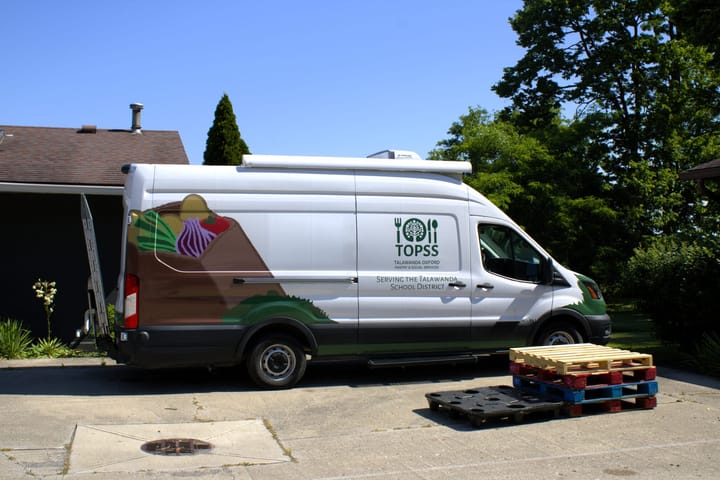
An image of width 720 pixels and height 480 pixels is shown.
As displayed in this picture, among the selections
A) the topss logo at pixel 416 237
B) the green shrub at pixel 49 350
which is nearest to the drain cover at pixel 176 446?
the topss logo at pixel 416 237

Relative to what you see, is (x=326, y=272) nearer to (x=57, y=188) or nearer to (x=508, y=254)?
(x=508, y=254)

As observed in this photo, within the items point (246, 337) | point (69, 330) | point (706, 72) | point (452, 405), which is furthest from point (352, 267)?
point (706, 72)

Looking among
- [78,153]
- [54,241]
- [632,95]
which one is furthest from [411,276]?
[632,95]

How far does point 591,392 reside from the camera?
852 centimetres

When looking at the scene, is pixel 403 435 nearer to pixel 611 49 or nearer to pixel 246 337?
pixel 246 337

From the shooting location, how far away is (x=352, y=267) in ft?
31.4

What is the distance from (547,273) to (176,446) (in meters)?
5.65

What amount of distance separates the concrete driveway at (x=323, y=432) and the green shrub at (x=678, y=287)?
47.2 inches

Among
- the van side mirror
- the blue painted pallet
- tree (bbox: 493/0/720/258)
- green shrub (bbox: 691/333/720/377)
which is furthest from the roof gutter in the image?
tree (bbox: 493/0/720/258)

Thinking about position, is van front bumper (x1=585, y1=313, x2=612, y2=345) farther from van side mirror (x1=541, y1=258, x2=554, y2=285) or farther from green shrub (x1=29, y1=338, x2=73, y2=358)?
green shrub (x1=29, y1=338, x2=73, y2=358)

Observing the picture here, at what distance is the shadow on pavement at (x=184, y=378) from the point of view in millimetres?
9422

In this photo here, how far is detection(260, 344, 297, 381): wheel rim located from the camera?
30.7ft

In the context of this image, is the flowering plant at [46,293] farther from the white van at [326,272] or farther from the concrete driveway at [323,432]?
the white van at [326,272]

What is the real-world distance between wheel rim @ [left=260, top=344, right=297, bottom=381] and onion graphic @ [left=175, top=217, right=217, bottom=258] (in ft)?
4.92
